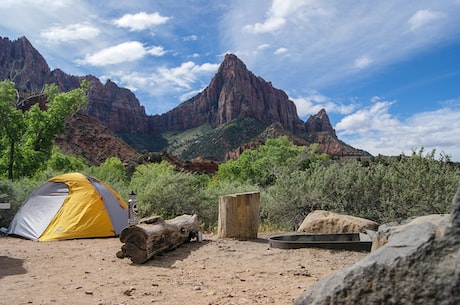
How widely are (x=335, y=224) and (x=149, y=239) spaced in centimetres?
443

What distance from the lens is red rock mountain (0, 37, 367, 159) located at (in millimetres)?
108875

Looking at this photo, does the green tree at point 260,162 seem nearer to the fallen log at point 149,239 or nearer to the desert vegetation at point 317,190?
the desert vegetation at point 317,190

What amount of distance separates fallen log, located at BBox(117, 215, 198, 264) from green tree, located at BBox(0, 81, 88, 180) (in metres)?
14.3

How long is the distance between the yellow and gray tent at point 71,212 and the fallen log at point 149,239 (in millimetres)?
3293

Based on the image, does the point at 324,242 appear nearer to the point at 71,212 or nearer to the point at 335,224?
the point at 335,224

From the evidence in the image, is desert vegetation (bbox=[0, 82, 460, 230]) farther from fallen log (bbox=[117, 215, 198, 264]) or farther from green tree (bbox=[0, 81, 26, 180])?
fallen log (bbox=[117, 215, 198, 264])

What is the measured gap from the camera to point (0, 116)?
19.9 meters

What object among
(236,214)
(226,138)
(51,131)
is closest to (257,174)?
(51,131)

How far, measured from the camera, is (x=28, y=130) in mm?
21047

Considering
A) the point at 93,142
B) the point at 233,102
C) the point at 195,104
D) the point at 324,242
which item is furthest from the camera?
the point at 195,104

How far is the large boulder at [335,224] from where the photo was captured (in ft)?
29.9

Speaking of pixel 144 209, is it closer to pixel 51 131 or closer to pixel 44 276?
pixel 44 276

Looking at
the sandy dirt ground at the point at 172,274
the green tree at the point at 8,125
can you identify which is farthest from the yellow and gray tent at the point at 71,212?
the green tree at the point at 8,125

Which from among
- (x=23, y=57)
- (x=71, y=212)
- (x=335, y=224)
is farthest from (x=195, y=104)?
(x=335, y=224)
